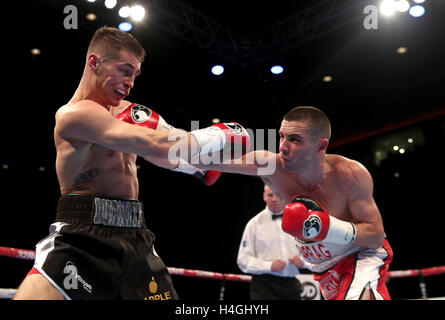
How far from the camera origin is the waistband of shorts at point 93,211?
1578 millimetres

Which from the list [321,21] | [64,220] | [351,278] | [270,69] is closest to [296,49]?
[270,69]

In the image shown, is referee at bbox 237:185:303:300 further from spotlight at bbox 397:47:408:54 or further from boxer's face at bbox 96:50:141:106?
spotlight at bbox 397:47:408:54

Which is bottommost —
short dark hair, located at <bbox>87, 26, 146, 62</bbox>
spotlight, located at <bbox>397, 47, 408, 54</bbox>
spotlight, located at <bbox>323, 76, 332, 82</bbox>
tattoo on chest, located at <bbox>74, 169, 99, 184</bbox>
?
tattoo on chest, located at <bbox>74, 169, 99, 184</bbox>

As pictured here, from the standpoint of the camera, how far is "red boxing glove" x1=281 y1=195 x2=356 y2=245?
2199 mm

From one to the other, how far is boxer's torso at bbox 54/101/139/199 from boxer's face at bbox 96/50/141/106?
176 mm

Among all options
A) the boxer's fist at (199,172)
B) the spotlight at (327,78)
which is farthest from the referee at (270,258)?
the spotlight at (327,78)

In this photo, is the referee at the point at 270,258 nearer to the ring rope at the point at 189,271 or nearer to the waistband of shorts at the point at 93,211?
the ring rope at the point at 189,271

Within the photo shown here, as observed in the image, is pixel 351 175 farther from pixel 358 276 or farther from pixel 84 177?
pixel 84 177

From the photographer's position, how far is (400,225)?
7.41 metres

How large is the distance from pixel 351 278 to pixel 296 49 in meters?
4.42

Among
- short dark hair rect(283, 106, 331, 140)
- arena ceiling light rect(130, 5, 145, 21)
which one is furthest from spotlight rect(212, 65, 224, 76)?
short dark hair rect(283, 106, 331, 140)

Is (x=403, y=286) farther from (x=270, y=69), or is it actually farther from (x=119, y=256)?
(x=119, y=256)

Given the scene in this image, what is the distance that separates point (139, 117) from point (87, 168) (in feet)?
1.13

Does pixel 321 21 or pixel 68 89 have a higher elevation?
pixel 321 21
